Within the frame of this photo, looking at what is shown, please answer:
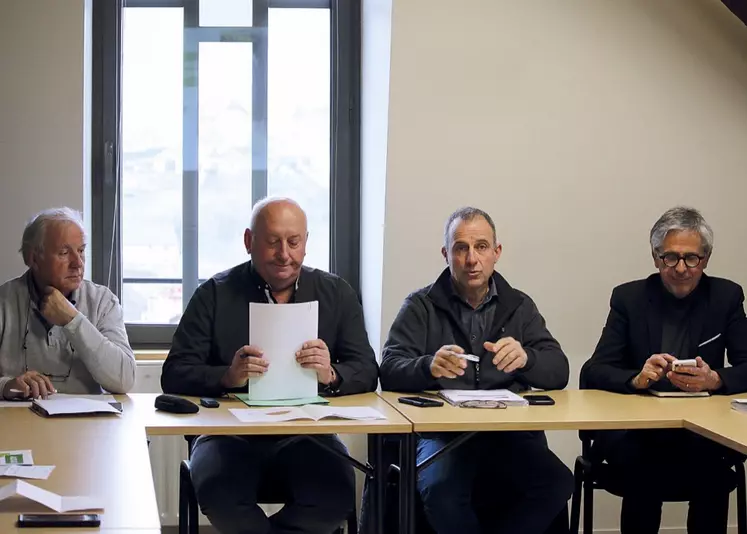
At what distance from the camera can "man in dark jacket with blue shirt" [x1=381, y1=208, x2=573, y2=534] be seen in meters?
2.97

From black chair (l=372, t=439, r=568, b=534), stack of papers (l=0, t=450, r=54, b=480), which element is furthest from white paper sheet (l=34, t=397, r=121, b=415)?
black chair (l=372, t=439, r=568, b=534)

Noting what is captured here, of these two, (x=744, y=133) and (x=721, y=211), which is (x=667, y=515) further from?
(x=744, y=133)

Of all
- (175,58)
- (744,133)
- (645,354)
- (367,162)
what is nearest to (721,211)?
(744,133)

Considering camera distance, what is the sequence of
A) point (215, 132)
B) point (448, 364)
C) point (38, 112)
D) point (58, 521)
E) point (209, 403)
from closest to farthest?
point (58, 521)
point (209, 403)
point (448, 364)
point (38, 112)
point (215, 132)

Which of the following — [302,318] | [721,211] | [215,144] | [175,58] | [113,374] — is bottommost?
[113,374]

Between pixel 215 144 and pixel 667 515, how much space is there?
264 centimetres

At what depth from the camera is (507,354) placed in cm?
304

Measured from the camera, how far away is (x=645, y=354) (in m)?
3.41

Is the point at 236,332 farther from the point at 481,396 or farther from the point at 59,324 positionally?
the point at 481,396

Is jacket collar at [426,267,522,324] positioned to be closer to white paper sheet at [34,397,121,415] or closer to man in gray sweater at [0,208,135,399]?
man in gray sweater at [0,208,135,399]

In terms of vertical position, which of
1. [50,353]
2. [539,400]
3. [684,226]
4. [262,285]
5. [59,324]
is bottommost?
[539,400]

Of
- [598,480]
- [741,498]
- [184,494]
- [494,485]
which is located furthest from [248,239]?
[741,498]

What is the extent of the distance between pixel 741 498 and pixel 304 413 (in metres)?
1.58

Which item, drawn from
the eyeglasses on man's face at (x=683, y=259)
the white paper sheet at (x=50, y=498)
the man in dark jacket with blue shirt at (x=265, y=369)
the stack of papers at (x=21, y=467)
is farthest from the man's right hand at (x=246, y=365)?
the eyeglasses on man's face at (x=683, y=259)
